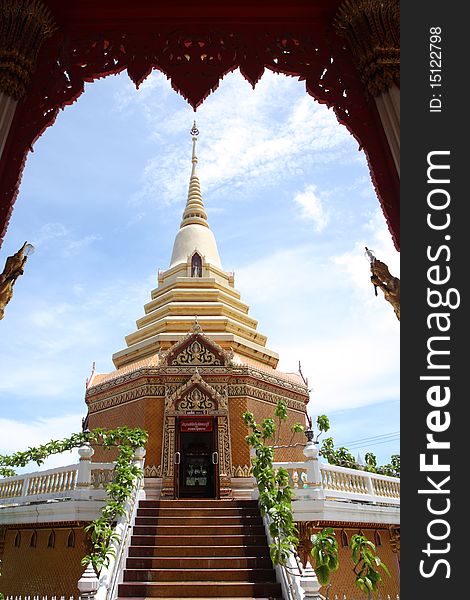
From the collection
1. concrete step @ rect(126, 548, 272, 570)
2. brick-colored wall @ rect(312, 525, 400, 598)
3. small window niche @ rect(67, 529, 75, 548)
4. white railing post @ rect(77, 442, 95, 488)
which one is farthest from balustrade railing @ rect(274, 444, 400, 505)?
small window niche @ rect(67, 529, 75, 548)

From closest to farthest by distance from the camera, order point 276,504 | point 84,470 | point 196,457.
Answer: point 276,504
point 84,470
point 196,457

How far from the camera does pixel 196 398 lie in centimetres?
1416

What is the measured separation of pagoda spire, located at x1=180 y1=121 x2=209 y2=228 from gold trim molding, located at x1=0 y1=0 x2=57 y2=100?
17.9 metres

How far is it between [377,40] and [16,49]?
2.63 metres

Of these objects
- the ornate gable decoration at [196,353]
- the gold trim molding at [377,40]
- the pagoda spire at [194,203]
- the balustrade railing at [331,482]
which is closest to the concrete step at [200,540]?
the balustrade railing at [331,482]

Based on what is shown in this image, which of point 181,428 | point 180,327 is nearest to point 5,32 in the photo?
point 181,428

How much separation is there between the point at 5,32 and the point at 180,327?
13.2 metres

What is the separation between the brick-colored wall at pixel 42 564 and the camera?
9797 millimetres

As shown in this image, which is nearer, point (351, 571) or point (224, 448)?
point (351, 571)

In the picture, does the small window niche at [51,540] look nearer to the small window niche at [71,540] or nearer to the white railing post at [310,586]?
the small window niche at [71,540]

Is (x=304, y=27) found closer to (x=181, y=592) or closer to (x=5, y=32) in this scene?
(x=5, y=32)

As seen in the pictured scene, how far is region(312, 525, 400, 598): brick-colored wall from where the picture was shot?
32.6 ft

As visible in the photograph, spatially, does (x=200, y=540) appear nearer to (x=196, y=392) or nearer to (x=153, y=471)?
(x=153, y=471)

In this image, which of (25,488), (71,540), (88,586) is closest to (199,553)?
(88,586)
